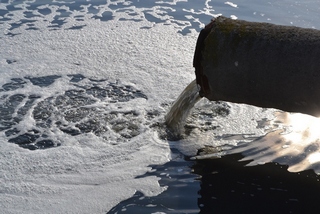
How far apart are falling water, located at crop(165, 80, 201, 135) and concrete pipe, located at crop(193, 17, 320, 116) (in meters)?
0.43

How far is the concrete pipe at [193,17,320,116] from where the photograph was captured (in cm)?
372

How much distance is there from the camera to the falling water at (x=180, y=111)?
4.62m

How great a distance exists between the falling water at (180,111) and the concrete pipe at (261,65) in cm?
43

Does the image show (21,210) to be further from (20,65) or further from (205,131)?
(20,65)

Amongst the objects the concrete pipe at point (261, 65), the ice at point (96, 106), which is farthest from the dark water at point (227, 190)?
the concrete pipe at point (261, 65)

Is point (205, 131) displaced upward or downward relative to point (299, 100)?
downward

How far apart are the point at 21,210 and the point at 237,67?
1903mm

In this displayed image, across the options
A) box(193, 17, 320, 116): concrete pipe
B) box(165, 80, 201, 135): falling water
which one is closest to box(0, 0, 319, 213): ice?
box(165, 80, 201, 135): falling water

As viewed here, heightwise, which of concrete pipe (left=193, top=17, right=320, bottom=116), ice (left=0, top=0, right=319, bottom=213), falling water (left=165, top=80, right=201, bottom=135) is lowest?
ice (left=0, top=0, right=319, bottom=213)

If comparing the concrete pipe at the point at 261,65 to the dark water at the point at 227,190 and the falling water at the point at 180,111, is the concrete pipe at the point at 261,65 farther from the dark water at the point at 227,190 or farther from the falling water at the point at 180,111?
the dark water at the point at 227,190

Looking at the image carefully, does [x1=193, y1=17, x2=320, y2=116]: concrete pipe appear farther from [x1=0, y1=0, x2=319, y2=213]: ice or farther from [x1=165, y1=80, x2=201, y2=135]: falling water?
[x1=0, y1=0, x2=319, y2=213]: ice

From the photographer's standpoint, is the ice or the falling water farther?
the falling water

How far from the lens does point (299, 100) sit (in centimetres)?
380

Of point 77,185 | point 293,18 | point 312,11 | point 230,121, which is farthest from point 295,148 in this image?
point 312,11
